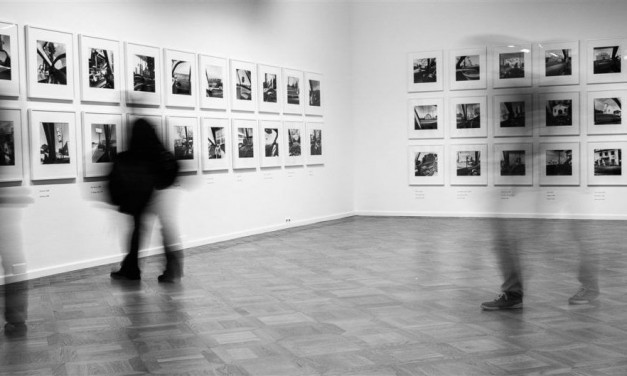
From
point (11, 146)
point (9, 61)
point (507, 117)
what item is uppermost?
point (9, 61)

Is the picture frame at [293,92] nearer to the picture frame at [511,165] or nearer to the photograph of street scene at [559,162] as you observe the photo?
the picture frame at [511,165]

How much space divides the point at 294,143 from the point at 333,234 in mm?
2531

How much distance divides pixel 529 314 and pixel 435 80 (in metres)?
10.8

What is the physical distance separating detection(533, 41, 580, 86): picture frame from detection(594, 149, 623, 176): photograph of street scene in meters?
1.71

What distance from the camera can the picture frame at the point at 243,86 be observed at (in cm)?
1325

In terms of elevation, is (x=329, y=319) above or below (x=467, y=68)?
below

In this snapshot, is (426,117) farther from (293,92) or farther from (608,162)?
(608,162)

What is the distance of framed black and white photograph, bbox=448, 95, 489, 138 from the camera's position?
1642cm

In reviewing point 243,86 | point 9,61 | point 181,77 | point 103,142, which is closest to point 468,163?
point 243,86

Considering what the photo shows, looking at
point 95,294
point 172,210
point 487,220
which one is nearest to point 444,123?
point 487,220

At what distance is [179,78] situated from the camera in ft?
39.3

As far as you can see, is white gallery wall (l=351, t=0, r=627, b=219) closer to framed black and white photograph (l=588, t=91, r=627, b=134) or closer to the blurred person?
framed black and white photograph (l=588, t=91, r=627, b=134)

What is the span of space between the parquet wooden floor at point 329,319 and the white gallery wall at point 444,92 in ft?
15.7

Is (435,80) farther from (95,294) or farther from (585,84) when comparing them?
(95,294)
